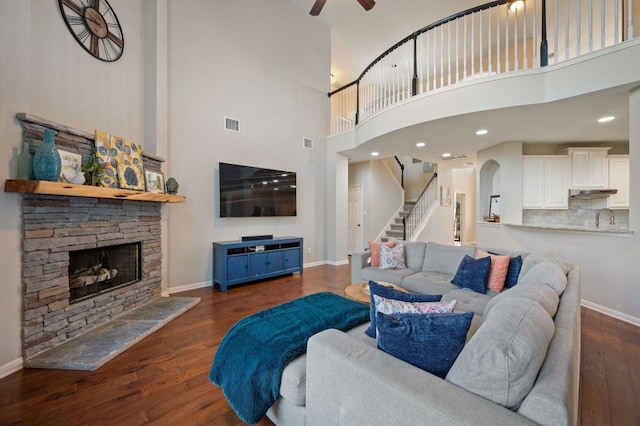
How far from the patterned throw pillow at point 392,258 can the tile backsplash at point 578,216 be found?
348 centimetres

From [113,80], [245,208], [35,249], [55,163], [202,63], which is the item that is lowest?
[35,249]

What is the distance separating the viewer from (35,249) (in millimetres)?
2279

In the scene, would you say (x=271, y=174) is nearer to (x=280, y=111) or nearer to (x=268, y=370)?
(x=280, y=111)

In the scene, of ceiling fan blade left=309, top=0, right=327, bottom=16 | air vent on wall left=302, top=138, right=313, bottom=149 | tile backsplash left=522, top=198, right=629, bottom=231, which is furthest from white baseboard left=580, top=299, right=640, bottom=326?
ceiling fan blade left=309, top=0, right=327, bottom=16

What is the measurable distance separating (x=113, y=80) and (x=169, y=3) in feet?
5.43

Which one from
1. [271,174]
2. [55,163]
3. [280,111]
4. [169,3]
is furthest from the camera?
[280,111]

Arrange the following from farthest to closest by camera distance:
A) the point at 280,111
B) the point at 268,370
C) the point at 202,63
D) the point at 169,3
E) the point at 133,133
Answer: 1. the point at 280,111
2. the point at 202,63
3. the point at 169,3
4. the point at 133,133
5. the point at 268,370

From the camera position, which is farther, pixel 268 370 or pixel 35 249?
pixel 35 249

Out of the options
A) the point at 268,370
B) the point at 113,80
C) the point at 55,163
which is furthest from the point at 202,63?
the point at 268,370

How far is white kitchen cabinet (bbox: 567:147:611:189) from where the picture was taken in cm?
493

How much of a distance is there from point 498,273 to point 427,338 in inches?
92.5

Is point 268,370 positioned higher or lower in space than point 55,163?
lower

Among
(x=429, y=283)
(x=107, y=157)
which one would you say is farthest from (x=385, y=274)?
(x=107, y=157)

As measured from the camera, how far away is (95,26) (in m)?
3.11
